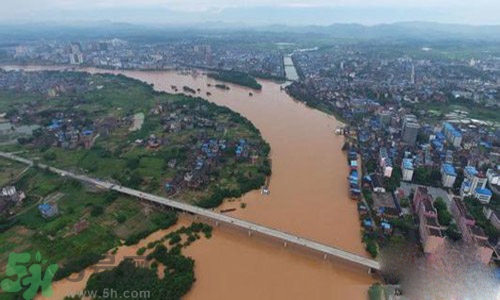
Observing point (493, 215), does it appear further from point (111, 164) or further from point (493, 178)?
point (111, 164)

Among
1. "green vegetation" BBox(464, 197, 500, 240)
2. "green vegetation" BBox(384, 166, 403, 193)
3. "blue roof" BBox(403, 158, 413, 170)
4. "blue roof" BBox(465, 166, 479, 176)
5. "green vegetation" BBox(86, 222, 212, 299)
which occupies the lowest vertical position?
"green vegetation" BBox(86, 222, 212, 299)

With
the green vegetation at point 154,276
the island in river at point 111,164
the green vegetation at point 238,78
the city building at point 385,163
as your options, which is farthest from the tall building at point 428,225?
the green vegetation at point 238,78

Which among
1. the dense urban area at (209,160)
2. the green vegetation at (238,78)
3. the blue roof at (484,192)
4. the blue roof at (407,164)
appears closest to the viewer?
the dense urban area at (209,160)

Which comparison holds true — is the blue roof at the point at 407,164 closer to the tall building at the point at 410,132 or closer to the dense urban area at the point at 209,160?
the dense urban area at the point at 209,160

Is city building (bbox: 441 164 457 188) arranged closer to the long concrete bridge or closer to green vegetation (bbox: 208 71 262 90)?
the long concrete bridge

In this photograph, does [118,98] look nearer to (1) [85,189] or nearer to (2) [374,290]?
(1) [85,189]

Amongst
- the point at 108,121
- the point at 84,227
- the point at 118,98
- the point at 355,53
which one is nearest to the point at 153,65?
the point at 118,98

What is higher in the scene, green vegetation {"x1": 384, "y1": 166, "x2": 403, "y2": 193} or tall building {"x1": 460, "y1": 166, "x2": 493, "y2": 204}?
tall building {"x1": 460, "y1": 166, "x2": 493, "y2": 204}

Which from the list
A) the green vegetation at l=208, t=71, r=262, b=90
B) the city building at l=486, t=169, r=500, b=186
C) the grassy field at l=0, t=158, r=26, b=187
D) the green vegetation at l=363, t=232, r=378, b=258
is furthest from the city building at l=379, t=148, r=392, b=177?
the green vegetation at l=208, t=71, r=262, b=90
